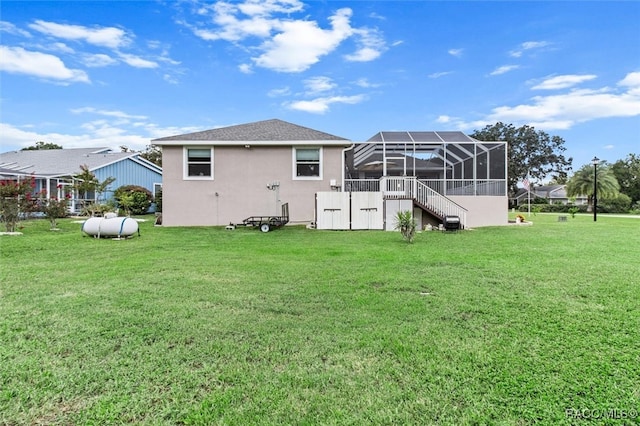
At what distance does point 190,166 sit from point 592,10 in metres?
15.3

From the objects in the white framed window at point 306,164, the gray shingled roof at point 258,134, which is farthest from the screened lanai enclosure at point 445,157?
the gray shingled roof at point 258,134

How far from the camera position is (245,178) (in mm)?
14984

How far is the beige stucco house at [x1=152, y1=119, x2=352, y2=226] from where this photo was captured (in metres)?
14.8

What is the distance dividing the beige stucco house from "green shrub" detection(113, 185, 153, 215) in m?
7.41

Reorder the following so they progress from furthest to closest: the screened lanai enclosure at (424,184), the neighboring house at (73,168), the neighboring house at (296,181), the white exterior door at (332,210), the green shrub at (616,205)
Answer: the green shrub at (616,205)
the neighboring house at (73,168)
the neighboring house at (296,181)
the screened lanai enclosure at (424,184)
the white exterior door at (332,210)

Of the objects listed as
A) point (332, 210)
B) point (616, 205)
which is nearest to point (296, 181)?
point (332, 210)

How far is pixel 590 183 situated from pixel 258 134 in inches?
1555

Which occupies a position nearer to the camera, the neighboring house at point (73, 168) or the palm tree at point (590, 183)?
the neighboring house at point (73, 168)

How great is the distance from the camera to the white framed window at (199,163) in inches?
585

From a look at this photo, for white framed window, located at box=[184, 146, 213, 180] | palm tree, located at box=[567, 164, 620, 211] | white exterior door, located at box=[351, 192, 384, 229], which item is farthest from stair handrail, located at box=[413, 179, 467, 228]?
palm tree, located at box=[567, 164, 620, 211]

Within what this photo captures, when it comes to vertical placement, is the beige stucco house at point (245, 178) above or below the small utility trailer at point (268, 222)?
above

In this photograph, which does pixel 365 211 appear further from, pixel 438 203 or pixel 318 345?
pixel 318 345

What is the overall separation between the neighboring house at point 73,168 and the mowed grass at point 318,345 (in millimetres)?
17769

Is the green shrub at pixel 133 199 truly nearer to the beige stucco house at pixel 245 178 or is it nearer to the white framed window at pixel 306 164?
the beige stucco house at pixel 245 178
